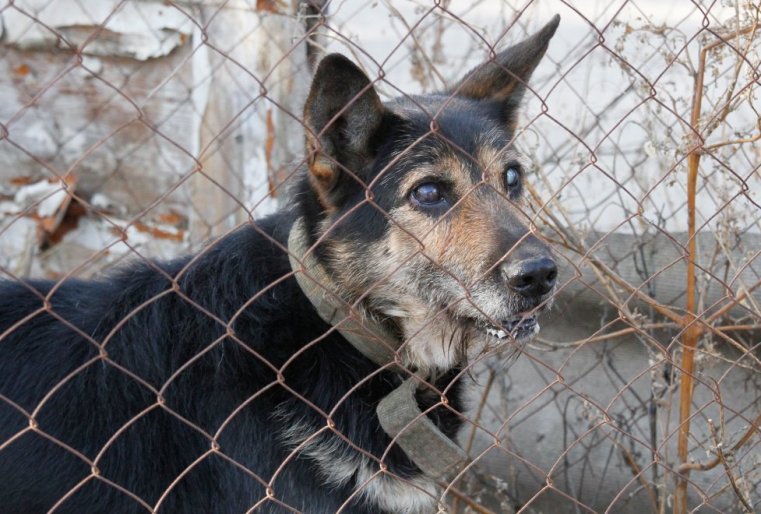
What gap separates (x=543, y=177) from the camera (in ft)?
12.9

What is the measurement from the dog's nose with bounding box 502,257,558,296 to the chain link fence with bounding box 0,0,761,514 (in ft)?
2.19

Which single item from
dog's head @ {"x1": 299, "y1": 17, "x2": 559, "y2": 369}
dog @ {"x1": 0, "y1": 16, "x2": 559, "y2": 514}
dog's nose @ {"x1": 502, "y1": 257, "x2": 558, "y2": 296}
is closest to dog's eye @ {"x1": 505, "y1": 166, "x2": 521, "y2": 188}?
dog's head @ {"x1": 299, "y1": 17, "x2": 559, "y2": 369}

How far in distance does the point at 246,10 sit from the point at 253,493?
2792 mm

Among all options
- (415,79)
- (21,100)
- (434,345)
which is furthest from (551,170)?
(21,100)

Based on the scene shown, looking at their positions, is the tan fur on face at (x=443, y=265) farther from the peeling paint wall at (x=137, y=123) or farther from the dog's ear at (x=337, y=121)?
the peeling paint wall at (x=137, y=123)

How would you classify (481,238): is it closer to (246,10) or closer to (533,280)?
(533,280)

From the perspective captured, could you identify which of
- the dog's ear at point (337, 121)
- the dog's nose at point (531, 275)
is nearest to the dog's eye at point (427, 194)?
the dog's ear at point (337, 121)

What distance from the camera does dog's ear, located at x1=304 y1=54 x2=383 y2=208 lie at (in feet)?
8.39

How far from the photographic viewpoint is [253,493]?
2.83 m

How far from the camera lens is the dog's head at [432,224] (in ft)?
9.41

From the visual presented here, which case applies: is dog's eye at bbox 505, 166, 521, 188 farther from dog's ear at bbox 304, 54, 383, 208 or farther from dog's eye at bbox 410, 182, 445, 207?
dog's ear at bbox 304, 54, 383, 208

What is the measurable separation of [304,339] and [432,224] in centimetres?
57

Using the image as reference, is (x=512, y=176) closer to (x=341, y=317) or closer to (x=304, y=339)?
(x=341, y=317)

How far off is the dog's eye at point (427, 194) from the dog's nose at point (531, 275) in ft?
1.20
